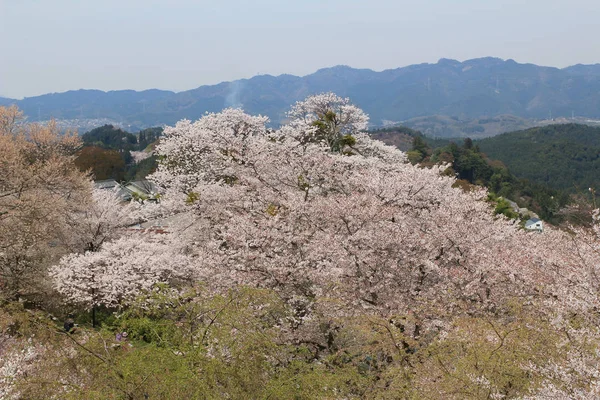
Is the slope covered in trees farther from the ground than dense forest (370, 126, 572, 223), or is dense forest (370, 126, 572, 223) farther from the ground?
the slope covered in trees

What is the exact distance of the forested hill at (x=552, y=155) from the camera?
10127cm

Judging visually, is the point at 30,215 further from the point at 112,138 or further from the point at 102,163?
the point at 112,138

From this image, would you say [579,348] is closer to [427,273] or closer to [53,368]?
[427,273]

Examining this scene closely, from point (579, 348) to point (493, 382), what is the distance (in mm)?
1307

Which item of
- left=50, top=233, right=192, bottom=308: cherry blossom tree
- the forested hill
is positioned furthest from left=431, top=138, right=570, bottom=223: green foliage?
left=50, top=233, right=192, bottom=308: cherry blossom tree

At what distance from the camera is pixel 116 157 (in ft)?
204

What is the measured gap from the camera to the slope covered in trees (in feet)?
19.9

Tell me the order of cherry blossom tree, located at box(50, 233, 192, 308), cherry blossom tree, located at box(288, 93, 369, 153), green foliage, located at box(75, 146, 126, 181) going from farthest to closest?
green foliage, located at box(75, 146, 126, 181) → cherry blossom tree, located at box(288, 93, 369, 153) → cherry blossom tree, located at box(50, 233, 192, 308)

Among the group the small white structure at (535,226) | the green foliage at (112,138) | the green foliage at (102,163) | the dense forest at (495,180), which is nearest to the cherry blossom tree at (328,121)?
the small white structure at (535,226)

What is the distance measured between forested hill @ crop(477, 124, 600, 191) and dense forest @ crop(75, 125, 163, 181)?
284 feet

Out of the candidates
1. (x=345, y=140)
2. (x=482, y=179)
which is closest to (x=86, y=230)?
(x=345, y=140)

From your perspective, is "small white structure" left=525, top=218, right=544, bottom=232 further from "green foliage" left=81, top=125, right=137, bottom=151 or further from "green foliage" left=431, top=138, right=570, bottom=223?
"green foliage" left=81, top=125, right=137, bottom=151

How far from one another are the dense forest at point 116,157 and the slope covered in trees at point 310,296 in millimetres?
14464

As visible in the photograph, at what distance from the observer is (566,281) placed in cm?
1012
